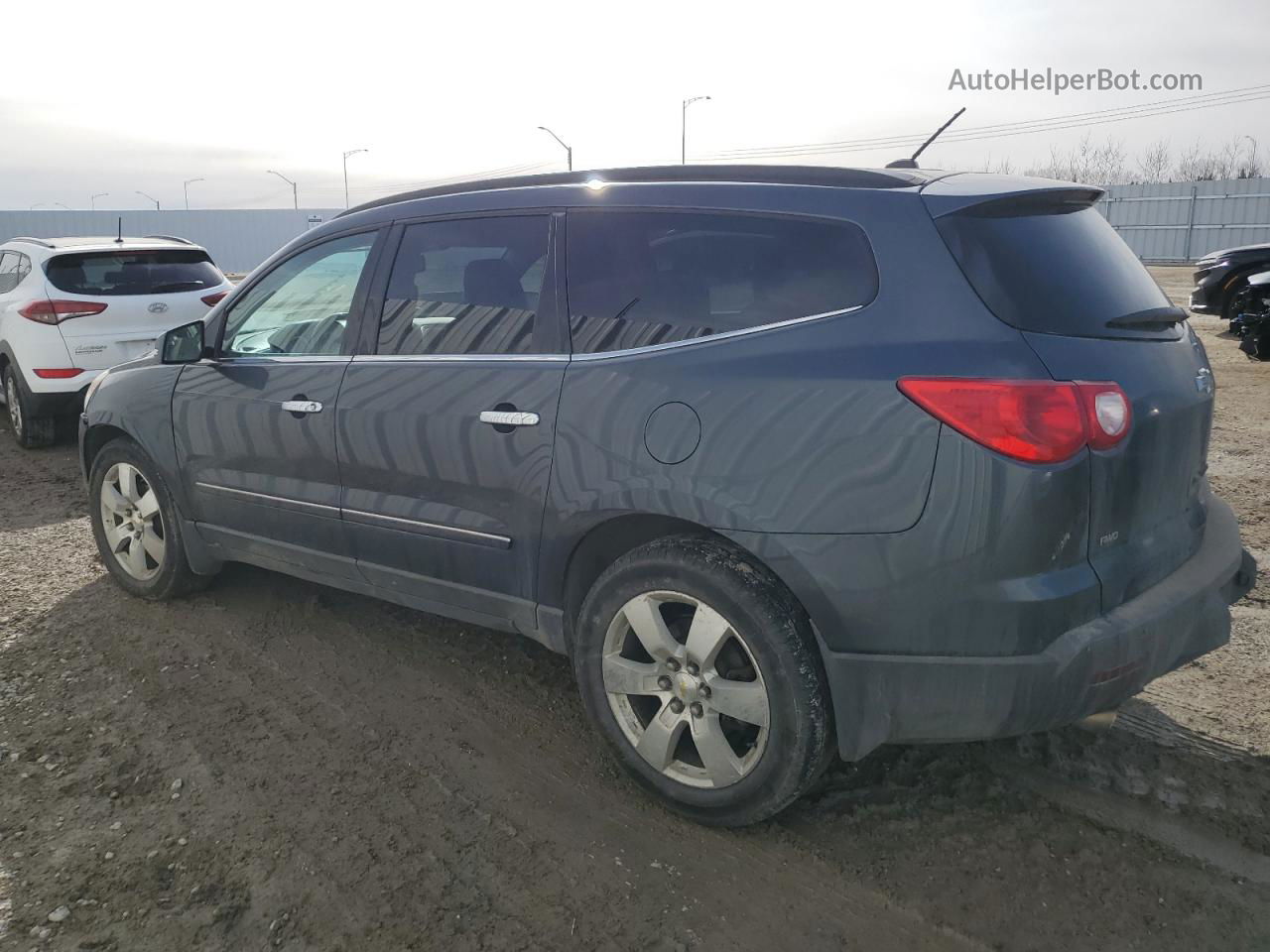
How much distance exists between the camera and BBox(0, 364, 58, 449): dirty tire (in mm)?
8414

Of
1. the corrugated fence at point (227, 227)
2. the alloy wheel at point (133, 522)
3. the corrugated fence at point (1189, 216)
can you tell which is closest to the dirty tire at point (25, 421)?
the alloy wheel at point (133, 522)

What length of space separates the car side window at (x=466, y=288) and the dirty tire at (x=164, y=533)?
5.45 ft

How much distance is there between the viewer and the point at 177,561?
4.70 metres

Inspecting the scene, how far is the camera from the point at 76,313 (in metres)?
8.20

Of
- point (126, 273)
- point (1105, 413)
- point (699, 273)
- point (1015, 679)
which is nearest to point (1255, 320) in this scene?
point (1105, 413)

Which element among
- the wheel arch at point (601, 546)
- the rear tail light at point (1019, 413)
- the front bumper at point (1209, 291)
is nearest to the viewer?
the rear tail light at point (1019, 413)

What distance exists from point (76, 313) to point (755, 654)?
7546 millimetres

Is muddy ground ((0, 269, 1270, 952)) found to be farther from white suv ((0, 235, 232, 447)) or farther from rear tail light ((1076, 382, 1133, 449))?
white suv ((0, 235, 232, 447))

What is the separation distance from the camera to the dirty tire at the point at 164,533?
4680 mm

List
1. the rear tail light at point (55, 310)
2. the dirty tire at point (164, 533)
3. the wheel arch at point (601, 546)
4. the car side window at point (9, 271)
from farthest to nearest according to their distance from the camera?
the car side window at point (9, 271)
the rear tail light at point (55, 310)
the dirty tire at point (164, 533)
the wheel arch at point (601, 546)

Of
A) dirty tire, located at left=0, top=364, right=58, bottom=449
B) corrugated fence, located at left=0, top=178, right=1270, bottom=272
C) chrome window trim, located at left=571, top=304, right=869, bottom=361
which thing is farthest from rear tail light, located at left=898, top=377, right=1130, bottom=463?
corrugated fence, located at left=0, top=178, right=1270, bottom=272

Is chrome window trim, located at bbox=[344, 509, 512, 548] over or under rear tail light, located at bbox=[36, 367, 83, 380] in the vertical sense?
under

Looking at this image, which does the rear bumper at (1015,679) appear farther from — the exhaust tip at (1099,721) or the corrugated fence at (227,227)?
the corrugated fence at (227,227)

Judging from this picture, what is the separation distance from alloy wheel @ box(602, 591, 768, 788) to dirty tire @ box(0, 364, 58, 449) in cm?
732
